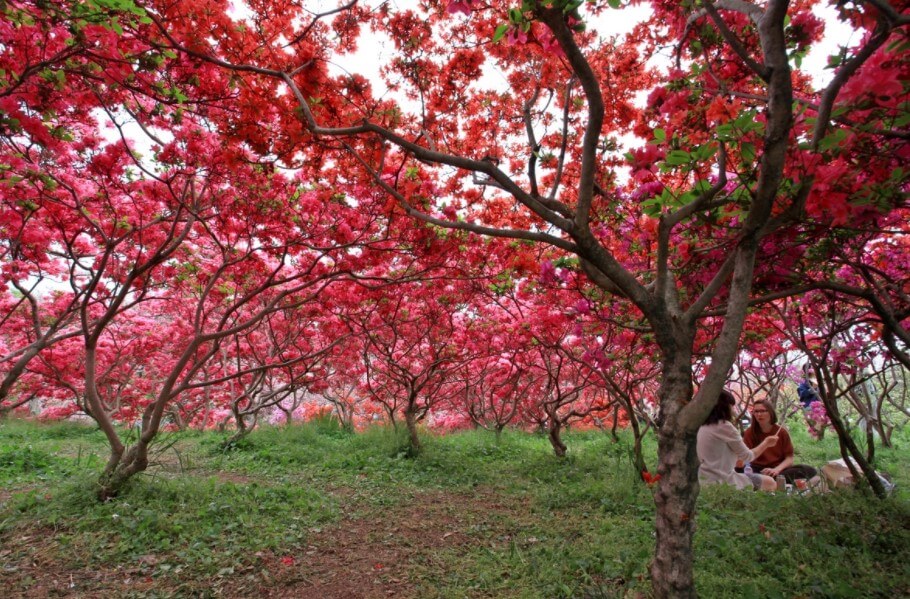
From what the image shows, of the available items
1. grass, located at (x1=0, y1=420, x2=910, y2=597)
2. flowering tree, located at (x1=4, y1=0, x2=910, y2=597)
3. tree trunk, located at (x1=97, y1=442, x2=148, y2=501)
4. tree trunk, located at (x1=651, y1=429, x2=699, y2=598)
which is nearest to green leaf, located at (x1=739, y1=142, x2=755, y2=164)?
flowering tree, located at (x1=4, y1=0, x2=910, y2=597)

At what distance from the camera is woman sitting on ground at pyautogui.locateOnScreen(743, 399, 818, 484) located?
225 inches

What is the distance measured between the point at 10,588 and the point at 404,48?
14.7 ft

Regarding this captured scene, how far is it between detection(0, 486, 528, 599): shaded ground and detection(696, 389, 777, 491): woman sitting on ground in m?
2.43

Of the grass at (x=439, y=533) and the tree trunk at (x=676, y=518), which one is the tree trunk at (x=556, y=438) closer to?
the grass at (x=439, y=533)

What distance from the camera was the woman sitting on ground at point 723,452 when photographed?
17.0 ft

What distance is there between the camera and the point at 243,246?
6664 mm

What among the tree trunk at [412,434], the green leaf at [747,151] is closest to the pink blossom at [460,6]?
the green leaf at [747,151]

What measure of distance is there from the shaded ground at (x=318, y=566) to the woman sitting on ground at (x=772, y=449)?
11.7 feet

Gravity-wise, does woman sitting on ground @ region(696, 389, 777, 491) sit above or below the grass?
above

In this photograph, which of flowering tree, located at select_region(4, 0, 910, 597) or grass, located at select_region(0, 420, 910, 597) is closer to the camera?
flowering tree, located at select_region(4, 0, 910, 597)

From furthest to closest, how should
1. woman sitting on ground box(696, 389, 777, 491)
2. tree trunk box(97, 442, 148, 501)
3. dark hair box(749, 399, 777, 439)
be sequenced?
dark hair box(749, 399, 777, 439), woman sitting on ground box(696, 389, 777, 491), tree trunk box(97, 442, 148, 501)

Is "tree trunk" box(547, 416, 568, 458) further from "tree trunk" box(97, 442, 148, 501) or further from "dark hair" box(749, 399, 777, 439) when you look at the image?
"tree trunk" box(97, 442, 148, 501)

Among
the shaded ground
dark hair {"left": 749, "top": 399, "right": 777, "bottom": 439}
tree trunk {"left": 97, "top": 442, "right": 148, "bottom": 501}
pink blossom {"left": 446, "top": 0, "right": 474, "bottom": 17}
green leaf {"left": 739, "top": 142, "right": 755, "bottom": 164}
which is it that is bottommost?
the shaded ground

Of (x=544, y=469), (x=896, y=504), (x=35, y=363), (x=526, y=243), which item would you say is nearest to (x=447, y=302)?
(x=526, y=243)
